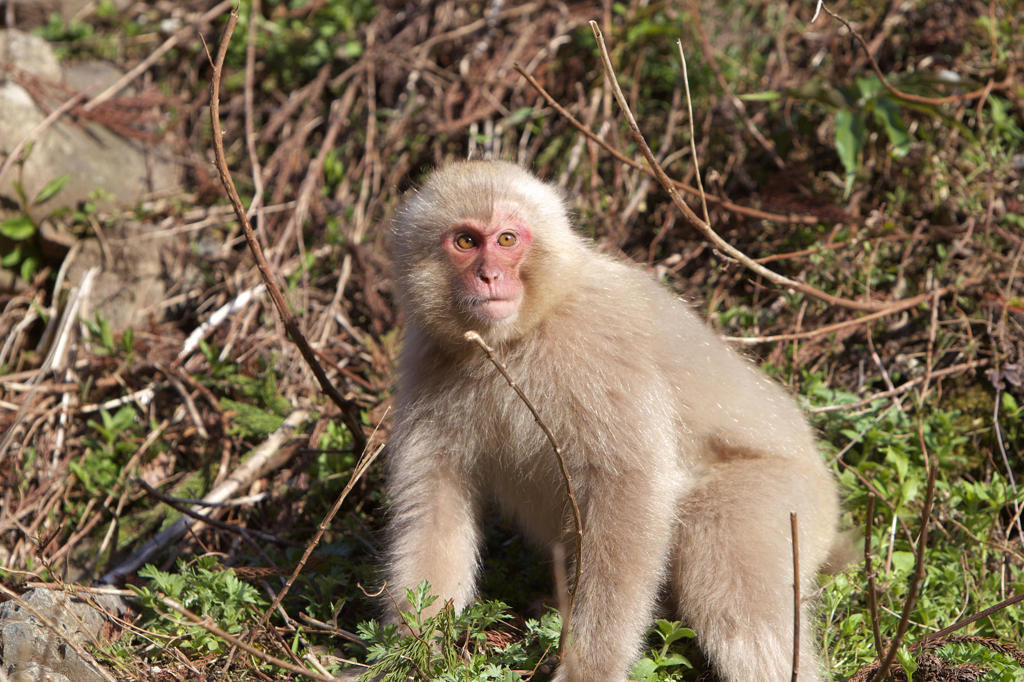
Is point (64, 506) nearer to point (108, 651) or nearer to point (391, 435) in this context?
point (108, 651)

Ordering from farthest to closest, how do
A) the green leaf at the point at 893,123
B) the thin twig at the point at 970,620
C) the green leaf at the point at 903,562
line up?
the green leaf at the point at 893,123, the green leaf at the point at 903,562, the thin twig at the point at 970,620

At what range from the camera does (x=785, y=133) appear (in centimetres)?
630

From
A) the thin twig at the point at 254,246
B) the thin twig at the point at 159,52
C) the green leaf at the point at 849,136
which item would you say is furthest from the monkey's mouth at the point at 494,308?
the thin twig at the point at 159,52

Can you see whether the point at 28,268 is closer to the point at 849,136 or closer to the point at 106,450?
the point at 106,450

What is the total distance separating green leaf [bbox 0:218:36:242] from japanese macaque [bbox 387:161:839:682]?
3.68 meters

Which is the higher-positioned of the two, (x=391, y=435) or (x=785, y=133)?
(x=785, y=133)

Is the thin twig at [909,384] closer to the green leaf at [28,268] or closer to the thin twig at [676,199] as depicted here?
the thin twig at [676,199]

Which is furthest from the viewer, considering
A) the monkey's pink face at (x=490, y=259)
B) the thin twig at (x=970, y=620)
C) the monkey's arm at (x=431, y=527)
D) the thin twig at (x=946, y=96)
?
the thin twig at (x=946, y=96)

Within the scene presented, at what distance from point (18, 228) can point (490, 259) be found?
4374 mm

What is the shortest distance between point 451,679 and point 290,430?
219 centimetres

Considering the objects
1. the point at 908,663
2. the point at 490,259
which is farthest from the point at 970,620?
the point at 490,259

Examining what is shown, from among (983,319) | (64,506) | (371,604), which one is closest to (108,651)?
(371,604)

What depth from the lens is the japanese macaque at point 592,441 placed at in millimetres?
3453

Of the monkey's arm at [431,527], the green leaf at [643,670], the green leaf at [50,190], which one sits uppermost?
the green leaf at [50,190]
